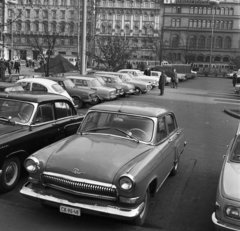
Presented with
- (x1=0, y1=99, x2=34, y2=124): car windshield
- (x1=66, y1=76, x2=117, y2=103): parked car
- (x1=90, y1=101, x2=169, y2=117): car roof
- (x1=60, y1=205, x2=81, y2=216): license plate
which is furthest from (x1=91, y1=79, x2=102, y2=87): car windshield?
(x1=60, y1=205, x2=81, y2=216): license plate

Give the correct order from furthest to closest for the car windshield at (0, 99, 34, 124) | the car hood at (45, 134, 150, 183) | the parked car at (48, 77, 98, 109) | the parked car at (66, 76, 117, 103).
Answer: the parked car at (66, 76, 117, 103) → the parked car at (48, 77, 98, 109) → the car windshield at (0, 99, 34, 124) → the car hood at (45, 134, 150, 183)

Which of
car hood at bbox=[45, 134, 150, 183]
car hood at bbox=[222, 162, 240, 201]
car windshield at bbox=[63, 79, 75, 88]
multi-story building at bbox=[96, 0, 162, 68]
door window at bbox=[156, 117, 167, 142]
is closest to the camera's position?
car hood at bbox=[222, 162, 240, 201]

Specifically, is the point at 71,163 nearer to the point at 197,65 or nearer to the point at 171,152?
the point at 171,152

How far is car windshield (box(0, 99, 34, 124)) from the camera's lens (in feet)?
20.7

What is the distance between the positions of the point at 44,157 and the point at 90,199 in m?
0.97

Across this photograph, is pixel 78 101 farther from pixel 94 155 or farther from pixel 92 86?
pixel 94 155

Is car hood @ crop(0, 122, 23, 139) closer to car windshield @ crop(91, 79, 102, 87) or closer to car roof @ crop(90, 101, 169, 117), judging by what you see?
car roof @ crop(90, 101, 169, 117)

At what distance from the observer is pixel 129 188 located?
4199 mm

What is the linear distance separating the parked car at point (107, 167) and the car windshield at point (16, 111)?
125 cm

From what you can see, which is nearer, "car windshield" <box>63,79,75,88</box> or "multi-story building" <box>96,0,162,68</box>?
"car windshield" <box>63,79,75,88</box>

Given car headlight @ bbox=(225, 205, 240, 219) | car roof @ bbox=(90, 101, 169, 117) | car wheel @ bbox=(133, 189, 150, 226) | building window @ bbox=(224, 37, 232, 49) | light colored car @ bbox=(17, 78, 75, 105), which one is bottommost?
car wheel @ bbox=(133, 189, 150, 226)

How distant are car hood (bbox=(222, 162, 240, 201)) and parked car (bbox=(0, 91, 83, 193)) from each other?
10.9 feet

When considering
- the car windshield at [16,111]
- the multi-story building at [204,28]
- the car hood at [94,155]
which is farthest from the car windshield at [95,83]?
the multi-story building at [204,28]

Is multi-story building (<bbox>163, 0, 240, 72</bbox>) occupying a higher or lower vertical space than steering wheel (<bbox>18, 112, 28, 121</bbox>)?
higher
